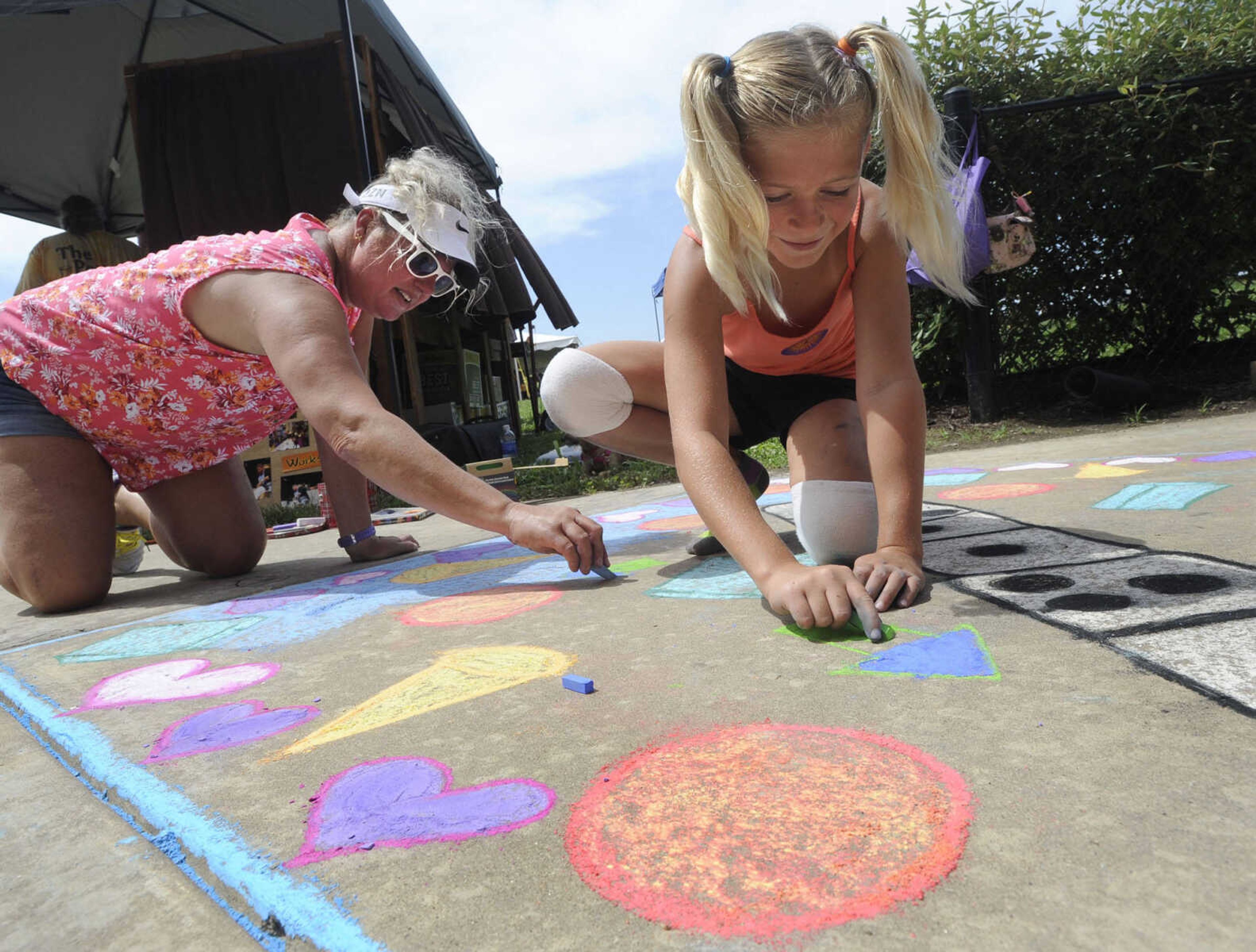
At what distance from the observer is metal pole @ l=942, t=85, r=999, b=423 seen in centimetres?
401

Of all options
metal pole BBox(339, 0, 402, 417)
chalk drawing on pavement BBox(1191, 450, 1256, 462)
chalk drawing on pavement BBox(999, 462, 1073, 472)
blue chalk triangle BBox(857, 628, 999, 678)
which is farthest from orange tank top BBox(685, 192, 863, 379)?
metal pole BBox(339, 0, 402, 417)

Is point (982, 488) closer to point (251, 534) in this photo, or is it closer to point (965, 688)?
point (965, 688)

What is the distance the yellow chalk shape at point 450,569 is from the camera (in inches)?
81.2

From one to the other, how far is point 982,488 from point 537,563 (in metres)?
1.45

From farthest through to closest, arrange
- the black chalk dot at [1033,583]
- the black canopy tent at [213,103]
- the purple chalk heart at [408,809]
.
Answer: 1. the black canopy tent at [213,103]
2. the black chalk dot at [1033,583]
3. the purple chalk heart at [408,809]

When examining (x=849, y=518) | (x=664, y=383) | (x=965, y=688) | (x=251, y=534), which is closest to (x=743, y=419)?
(x=664, y=383)

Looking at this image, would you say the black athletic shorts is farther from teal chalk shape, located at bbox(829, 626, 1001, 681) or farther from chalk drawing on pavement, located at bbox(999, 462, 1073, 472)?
chalk drawing on pavement, located at bbox(999, 462, 1073, 472)

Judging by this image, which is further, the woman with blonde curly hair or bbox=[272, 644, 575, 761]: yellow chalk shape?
the woman with blonde curly hair

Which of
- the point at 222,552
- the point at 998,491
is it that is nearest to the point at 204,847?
the point at 222,552

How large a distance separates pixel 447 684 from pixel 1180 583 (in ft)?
3.66

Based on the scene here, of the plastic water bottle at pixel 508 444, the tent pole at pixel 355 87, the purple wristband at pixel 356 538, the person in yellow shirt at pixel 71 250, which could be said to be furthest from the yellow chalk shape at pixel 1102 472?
the person in yellow shirt at pixel 71 250

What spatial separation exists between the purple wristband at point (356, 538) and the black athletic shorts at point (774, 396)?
1163mm

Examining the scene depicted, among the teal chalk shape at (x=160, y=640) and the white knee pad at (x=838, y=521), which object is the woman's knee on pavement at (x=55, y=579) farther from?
the white knee pad at (x=838, y=521)

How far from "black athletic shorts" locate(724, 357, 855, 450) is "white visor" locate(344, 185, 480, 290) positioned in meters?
0.72
